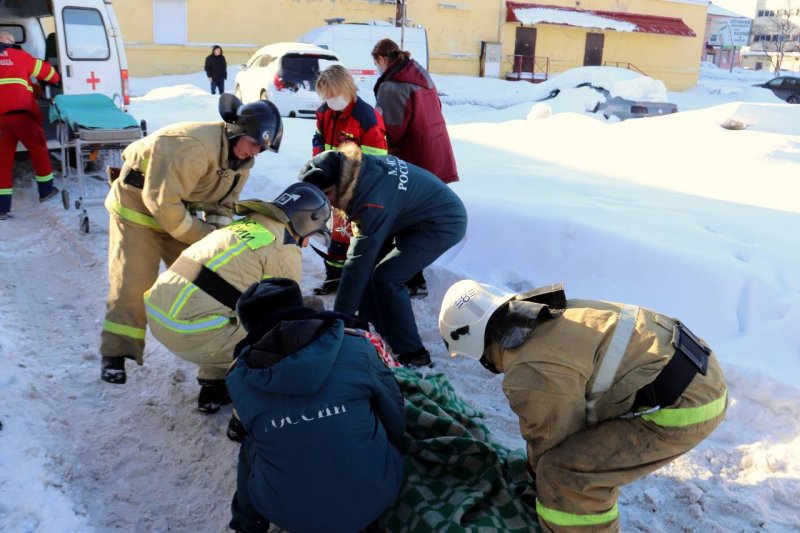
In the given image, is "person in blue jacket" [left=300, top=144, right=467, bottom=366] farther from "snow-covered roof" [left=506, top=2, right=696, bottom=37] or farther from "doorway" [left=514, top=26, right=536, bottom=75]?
"doorway" [left=514, top=26, right=536, bottom=75]

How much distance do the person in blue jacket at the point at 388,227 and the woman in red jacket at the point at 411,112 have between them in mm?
882

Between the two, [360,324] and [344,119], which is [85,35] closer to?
[344,119]

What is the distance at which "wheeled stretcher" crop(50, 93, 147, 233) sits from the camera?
247 inches

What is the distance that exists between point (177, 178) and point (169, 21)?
21.3m

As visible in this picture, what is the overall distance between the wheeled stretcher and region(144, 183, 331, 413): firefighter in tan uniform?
136 inches

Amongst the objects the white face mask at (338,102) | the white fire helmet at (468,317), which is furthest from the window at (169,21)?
the white fire helmet at (468,317)

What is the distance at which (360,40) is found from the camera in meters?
20.3

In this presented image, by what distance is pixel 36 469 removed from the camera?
9.87 ft

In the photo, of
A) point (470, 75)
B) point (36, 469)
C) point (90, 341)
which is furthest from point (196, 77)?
point (36, 469)

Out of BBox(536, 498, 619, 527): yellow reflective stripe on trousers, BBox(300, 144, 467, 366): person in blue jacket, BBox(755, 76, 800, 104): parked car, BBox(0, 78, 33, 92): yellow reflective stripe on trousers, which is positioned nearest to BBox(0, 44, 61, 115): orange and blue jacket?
BBox(0, 78, 33, 92): yellow reflective stripe on trousers

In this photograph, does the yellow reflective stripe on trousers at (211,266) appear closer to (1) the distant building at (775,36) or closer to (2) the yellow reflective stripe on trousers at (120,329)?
(2) the yellow reflective stripe on trousers at (120,329)

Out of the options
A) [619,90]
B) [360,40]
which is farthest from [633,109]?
[360,40]

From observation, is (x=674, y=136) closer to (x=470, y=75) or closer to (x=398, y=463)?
(x=398, y=463)

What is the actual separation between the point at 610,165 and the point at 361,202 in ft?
16.5
